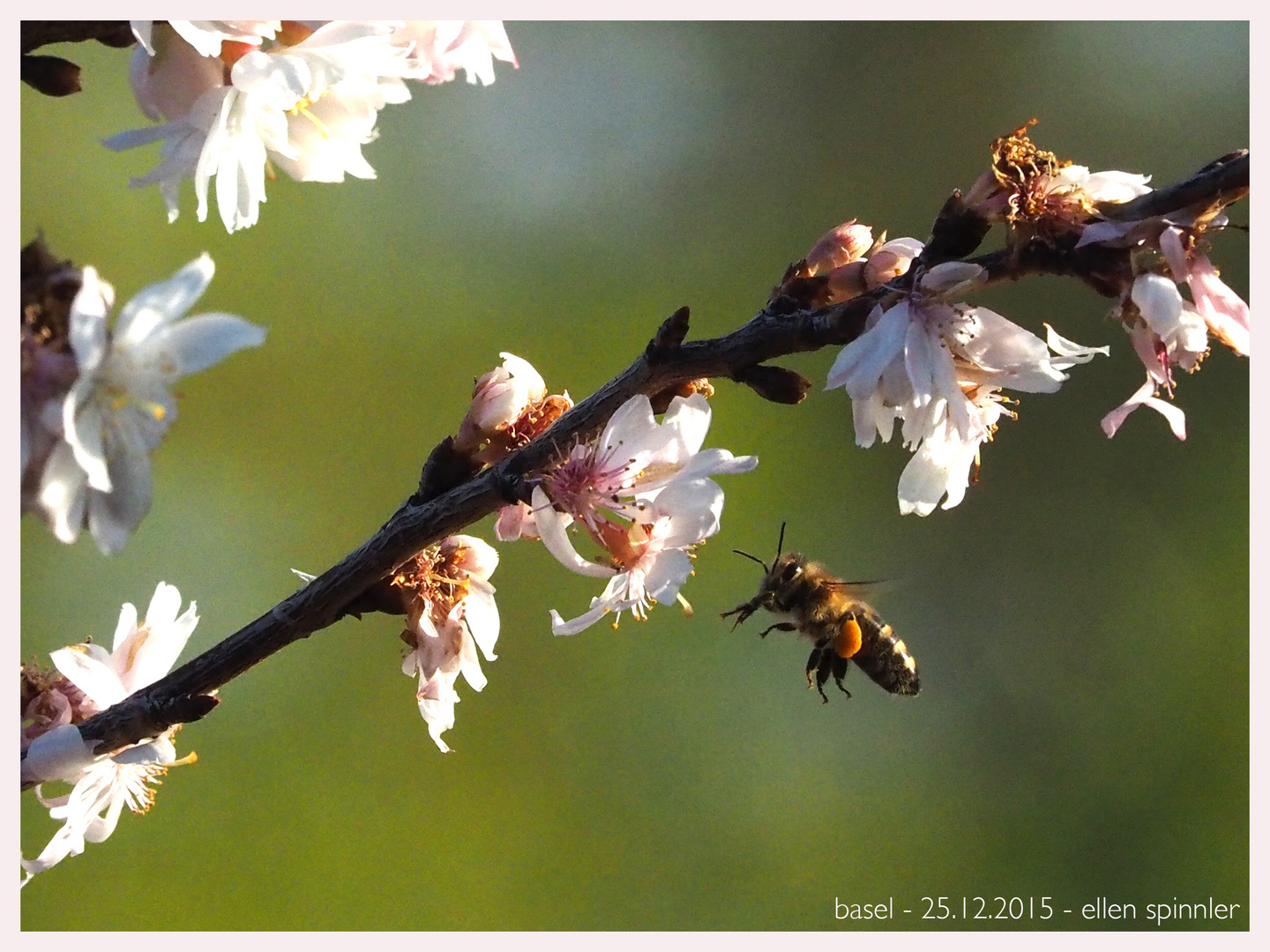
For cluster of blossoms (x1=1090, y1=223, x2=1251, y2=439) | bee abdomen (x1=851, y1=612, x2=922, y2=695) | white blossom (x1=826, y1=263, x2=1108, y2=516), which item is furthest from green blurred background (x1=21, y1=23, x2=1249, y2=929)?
cluster of blossoms (x1=1090, y1=223, x2=1251, y2=439)

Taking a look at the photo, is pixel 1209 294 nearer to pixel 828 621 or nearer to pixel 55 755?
pixel 828 621

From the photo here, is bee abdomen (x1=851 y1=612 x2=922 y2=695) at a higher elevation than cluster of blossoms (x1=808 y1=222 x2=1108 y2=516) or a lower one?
lower

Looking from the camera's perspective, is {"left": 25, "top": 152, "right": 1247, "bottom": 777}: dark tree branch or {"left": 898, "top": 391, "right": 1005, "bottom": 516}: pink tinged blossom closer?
{"left": 25, "top": 152, "right": 1247, "bottom": 777}: dark tree branch

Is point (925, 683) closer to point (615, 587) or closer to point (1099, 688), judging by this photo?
point (1099, 688)

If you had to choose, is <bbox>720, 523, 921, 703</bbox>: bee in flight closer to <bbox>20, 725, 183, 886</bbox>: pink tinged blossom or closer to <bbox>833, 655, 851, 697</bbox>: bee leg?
<bbox>833, 655, 851, 697</bbox>: bee leg

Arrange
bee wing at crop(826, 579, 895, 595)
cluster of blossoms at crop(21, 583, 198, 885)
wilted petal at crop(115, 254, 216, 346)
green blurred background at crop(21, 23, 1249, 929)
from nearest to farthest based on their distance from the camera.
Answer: wilted petal at crop(115, 254, 216, 346), cluster of blossoms at crop(21, 583, 198, 885), bee wing at crop(826, 579, 895, 595), green blurred background at crop(21, 23, 1249, 929)

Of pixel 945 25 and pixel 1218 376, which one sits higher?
pixel 945 25

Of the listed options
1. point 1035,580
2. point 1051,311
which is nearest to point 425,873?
point 1035,580

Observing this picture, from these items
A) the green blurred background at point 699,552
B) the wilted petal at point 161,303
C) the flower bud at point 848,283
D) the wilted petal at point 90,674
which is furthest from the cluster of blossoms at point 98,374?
the green blurred background at point 699,552
